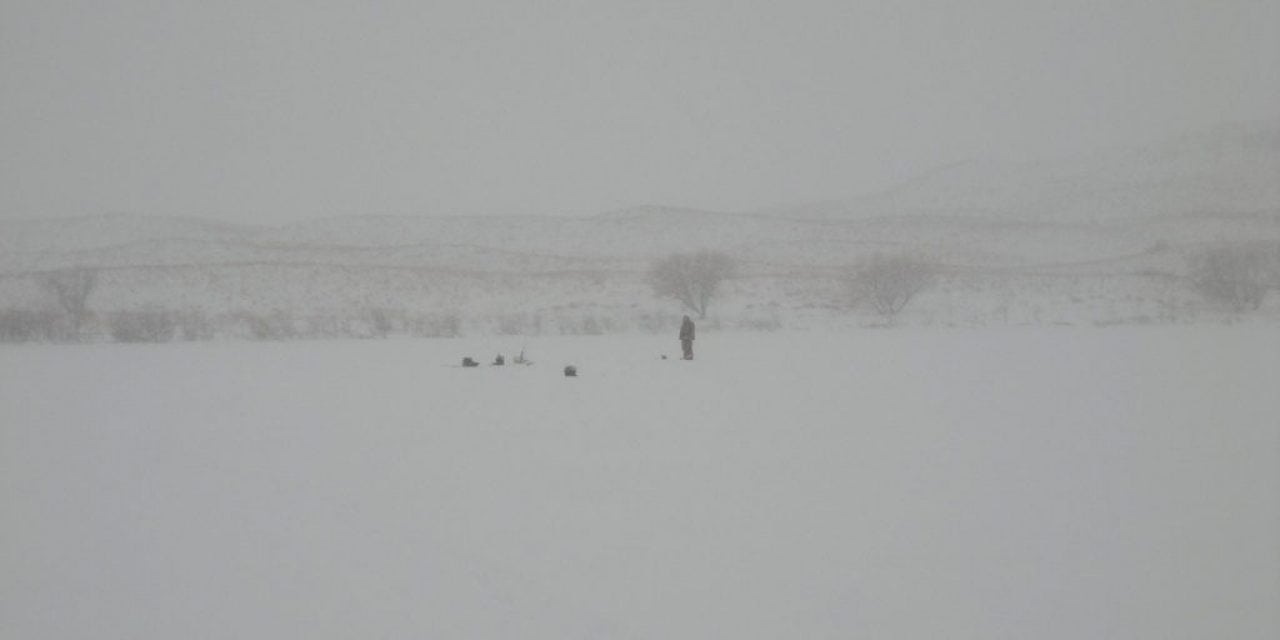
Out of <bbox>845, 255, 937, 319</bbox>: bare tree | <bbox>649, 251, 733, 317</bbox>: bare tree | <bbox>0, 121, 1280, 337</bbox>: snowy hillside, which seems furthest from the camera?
<bbox>0, 121, 1280, 337</bbox>: snowy hillside

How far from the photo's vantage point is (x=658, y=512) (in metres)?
6.46

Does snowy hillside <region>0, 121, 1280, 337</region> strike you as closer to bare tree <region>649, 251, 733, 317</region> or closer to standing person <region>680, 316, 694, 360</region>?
bare tree <region>649, 251, 733, 317</region>

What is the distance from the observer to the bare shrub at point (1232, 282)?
30234 mm

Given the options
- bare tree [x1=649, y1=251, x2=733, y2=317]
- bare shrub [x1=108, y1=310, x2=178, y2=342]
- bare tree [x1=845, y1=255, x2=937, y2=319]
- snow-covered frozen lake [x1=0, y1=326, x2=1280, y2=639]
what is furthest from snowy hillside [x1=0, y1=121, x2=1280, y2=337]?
snow-covered frozen lake [x1=0, y1=326, x2=1280, y2=639]

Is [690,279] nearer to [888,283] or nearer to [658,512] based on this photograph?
[888,283]

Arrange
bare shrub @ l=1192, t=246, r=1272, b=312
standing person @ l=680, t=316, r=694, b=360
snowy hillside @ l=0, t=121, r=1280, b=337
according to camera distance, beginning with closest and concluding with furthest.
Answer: standing person @ l=680, t=316, r=694, b=360 < bare shrub @ l=1192, t=246, r=1272, b=312 < snowy hillside @ l=0, t=121, r=1280, b=337

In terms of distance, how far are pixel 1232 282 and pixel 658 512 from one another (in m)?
33.5

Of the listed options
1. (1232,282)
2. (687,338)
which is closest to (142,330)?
(687,338)

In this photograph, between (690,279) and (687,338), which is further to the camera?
(690,279)

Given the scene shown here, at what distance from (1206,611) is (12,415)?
15.2m

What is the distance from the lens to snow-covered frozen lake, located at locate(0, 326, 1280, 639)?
459 cm

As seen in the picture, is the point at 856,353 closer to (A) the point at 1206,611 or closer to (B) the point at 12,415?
(A) the point at 1206,611

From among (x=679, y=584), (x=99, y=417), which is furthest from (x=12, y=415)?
(x=679, y=584)

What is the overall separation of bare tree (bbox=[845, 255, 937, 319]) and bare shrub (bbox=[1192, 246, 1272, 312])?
11290 millimetres
